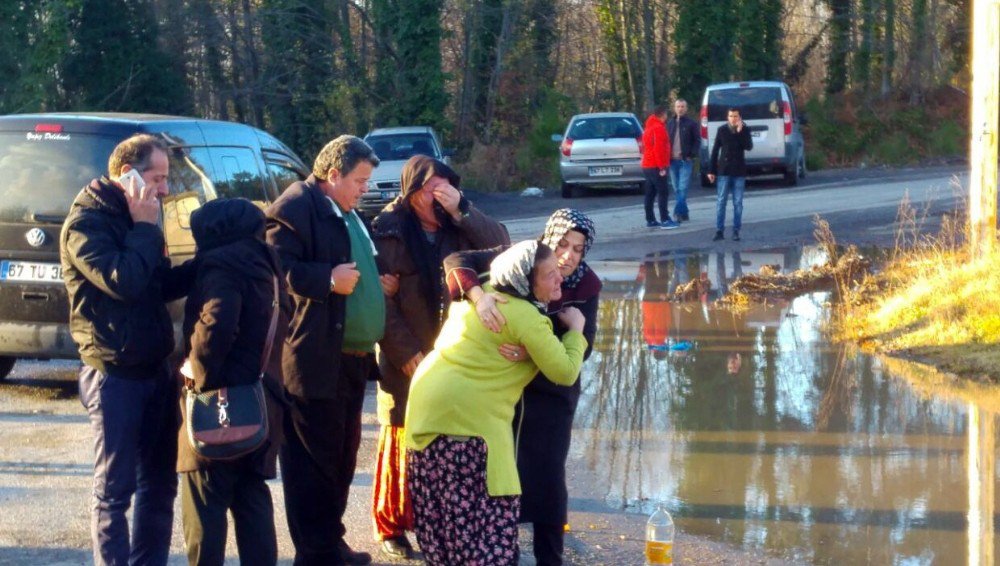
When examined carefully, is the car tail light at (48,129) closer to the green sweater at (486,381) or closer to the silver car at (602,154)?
the green sweater at (486,381)

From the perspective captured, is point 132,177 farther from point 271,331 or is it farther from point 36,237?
point 36,237

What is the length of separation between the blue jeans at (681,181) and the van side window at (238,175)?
428 inches

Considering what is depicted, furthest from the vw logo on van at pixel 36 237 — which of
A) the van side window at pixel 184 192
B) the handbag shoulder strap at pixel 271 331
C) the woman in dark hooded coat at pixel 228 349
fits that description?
the handbag shoulder strap at pixel 271 331

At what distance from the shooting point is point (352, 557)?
5551 mm

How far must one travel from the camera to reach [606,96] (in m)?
37.0

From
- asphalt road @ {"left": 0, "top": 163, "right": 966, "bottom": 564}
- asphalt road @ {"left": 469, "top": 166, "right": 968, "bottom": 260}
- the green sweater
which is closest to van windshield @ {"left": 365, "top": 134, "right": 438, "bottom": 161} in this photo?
asphalt road @ {"left": 469, "top": 166, "right": 968, "bottom": 260}

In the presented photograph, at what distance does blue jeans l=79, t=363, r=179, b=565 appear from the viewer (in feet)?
15.3

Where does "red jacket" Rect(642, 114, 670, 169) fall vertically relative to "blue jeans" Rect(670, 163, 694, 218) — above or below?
above

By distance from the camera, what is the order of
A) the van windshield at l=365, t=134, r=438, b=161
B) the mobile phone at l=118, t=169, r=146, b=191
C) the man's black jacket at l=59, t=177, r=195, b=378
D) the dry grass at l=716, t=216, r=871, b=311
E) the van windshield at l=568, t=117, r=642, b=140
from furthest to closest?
1. the van windshield at l=568, t=117, r=642, b=140
2. the van windshield at l=365, t=134, r=438, b=161
3. the dry grass at l=716, t=216, r=871, b=311
4. the mobile phone at l=118, t=169, r=146, b=191
5. the man's black jacket at l=59, t=177, r=195, b=378

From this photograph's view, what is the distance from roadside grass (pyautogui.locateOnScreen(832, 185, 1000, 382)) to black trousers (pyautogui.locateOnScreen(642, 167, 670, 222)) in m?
6.64

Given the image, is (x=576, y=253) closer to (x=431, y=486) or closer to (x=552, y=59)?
(x=431, y=486)

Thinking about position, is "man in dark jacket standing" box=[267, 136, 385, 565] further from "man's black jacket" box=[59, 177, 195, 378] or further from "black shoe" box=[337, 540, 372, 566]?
"man's black jacket" box=[59, 177, 195, 378]

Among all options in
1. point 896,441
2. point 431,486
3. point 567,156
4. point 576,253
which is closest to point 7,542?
point 431,486

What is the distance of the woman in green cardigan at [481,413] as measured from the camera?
14.4 ft
